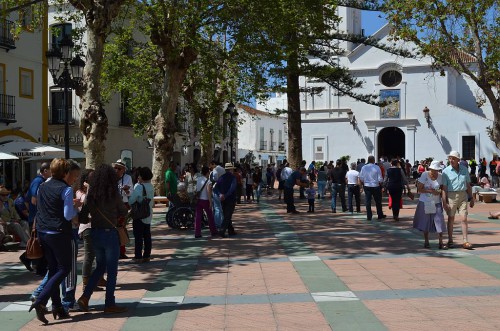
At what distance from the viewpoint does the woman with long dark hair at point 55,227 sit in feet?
19.5

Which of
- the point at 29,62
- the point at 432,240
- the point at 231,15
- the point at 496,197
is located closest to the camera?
the point at 432,240

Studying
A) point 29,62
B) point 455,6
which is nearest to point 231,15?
point 455,6

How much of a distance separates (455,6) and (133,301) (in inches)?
534

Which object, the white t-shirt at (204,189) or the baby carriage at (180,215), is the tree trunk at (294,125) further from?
the white t-shirt at (204,189)

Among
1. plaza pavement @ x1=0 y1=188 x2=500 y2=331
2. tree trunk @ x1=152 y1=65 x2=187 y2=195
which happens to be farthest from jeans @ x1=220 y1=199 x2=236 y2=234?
tree trunk @ x1=152 y1=65 x2=187 y2=195

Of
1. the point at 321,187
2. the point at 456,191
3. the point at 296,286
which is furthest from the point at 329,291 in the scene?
the point at 321,187

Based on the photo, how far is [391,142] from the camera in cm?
4800

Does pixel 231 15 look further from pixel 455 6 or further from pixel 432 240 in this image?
pixel 432 240

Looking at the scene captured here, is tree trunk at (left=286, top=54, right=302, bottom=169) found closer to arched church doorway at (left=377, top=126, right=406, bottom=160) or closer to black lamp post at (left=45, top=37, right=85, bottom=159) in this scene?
black lamp post at (left=45, top=37, right=85, bottom=159)

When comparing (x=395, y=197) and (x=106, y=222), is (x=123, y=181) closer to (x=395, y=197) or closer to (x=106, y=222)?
(x=106, y=222)

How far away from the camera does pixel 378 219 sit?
15.9m

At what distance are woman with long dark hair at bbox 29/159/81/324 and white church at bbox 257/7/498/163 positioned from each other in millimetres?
39665

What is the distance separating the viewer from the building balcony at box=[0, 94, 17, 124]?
23875mm

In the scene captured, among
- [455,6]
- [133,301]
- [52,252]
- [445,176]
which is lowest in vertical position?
[133,301]
